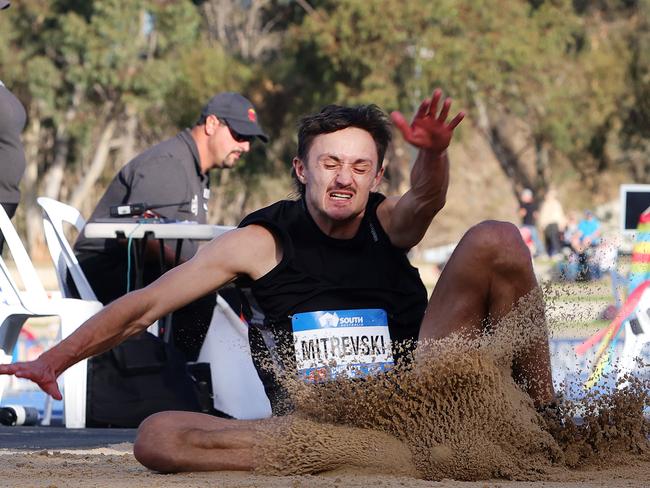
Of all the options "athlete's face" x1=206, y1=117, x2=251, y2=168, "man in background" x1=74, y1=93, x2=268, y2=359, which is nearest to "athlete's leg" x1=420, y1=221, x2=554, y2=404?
"man in background" x1=74, y1=93, x2=268, y2=359

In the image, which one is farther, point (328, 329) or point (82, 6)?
point (82, 6)

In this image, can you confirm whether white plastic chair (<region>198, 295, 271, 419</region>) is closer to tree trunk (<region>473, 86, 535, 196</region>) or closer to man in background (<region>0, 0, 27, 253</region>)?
man in background (<region>0, 0, 27, 253</region>)

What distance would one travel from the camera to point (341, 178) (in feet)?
15.7

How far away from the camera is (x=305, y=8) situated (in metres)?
42.9

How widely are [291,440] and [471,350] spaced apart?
2.22 ft

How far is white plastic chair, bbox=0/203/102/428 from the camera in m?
7.22

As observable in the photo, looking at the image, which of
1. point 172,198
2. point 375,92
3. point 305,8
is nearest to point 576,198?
point 305,8

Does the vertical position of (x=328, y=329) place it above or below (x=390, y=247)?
below

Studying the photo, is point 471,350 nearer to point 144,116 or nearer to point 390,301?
point 390,301

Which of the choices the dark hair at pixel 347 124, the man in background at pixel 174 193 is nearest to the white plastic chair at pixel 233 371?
the man in background at pixel 174 193

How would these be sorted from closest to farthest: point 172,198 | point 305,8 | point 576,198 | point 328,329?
1. point 328,329
2. point 172,198
3. point 305,8
4. point 576,198

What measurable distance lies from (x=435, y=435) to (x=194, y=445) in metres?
0.84

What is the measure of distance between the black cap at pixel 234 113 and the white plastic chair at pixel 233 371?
1311mm

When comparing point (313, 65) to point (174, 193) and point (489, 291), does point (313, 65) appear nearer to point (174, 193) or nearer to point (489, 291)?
point (174, 193)
